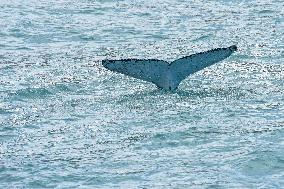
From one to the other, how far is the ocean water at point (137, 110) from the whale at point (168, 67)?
33 centimetres

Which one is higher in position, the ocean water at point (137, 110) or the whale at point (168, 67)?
the whale at point (168, 67)

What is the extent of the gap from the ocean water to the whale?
333 millimetres

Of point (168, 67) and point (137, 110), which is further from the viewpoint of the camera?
point (168, 67)

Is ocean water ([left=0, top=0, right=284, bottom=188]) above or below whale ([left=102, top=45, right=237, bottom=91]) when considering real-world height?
below

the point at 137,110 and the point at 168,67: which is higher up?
the point at 168,67

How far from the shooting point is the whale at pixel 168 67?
16.2 meters

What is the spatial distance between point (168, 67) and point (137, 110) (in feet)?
4.21

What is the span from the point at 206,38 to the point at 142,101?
7685 mm

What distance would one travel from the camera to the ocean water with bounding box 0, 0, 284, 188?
12.8m

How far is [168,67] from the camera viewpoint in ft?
54.6

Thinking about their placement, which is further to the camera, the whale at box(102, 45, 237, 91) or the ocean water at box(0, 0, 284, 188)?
the whale at box(102, 45, 237, 91)

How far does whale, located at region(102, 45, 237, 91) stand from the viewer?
53.3 feet

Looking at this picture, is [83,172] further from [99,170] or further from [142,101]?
[142,101]

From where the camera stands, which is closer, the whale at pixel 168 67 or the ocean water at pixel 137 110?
the ocean water at pixel 137 110
